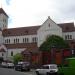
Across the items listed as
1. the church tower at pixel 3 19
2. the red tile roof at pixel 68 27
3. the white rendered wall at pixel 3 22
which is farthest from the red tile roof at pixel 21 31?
the red tile roof at pixel 68 27

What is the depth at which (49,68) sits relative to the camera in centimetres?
3725

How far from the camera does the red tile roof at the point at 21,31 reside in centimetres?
10641

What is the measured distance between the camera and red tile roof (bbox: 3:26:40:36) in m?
106

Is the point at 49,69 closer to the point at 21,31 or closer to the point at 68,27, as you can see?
the point at 68,27

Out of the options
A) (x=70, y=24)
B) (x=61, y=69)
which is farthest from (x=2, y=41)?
(x=61, y=69)

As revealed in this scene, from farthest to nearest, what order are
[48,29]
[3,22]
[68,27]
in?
[3,22], [68,27], [48,29]

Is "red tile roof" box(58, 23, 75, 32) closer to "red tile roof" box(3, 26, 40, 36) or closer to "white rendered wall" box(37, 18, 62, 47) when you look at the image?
"white rendered wall" box(37, 18, 62, 47)

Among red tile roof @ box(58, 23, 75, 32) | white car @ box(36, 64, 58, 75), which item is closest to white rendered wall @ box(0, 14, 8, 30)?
red tile roof @ box(58, 23, 75, 32)

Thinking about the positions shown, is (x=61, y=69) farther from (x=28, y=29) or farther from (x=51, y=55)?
(x=28, y=29)

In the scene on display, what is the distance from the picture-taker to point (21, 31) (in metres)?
110

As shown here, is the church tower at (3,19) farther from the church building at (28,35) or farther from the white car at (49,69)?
the white car at (49,69)

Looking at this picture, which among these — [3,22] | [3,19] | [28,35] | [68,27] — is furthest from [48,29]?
[3,19]

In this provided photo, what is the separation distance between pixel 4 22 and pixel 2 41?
1562cm

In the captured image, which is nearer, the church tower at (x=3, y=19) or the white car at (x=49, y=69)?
the white car at (x=49, y=69)
